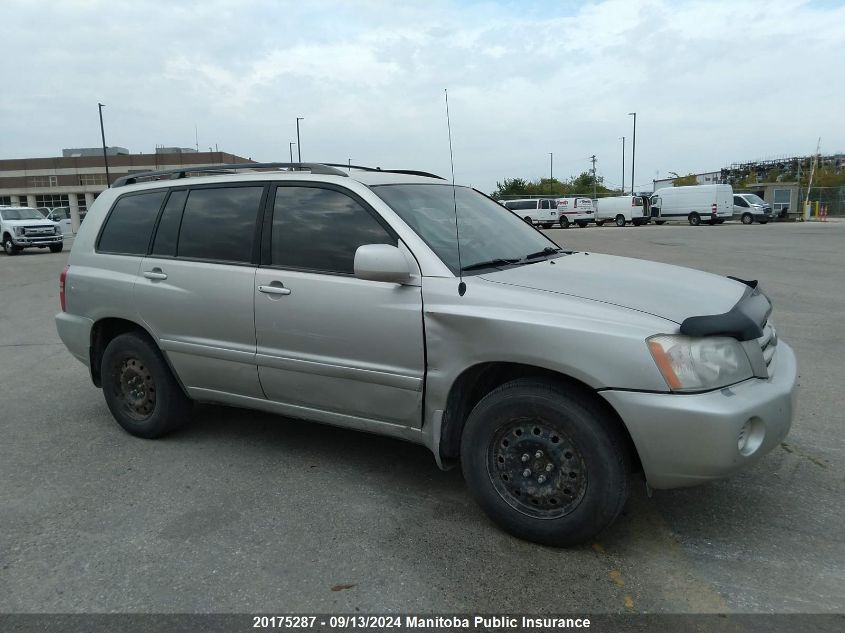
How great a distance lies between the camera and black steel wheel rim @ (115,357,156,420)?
14.8 feet

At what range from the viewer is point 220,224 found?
13.7ft

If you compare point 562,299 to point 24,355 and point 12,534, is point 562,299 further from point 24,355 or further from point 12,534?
point 24,355

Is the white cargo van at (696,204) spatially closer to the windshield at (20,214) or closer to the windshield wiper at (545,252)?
the windshield at (20,214)

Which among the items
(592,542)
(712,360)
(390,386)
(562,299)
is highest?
(562,299)

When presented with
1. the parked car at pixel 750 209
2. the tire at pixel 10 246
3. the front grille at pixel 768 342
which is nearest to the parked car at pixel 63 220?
the tire at pixel 10 246

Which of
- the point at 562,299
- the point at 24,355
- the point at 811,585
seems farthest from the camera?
the point at 24,355

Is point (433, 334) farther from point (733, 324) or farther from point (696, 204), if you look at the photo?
point (696, 204)

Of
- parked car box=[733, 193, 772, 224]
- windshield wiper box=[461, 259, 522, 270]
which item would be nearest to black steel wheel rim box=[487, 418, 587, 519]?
windshield wiper box=[461, 259, 522, 270]

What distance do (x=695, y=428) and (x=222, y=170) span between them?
3.29 metres

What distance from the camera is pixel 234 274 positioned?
395cm

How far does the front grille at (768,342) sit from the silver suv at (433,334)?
0.10ft

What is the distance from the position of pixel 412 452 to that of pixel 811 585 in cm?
228

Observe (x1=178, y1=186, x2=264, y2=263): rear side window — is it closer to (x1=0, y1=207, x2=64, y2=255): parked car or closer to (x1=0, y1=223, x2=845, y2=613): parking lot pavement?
(x1=0, y1=223, x2=845, y2=613): parking lot pavement

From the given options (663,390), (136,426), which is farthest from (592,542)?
(136,426)
